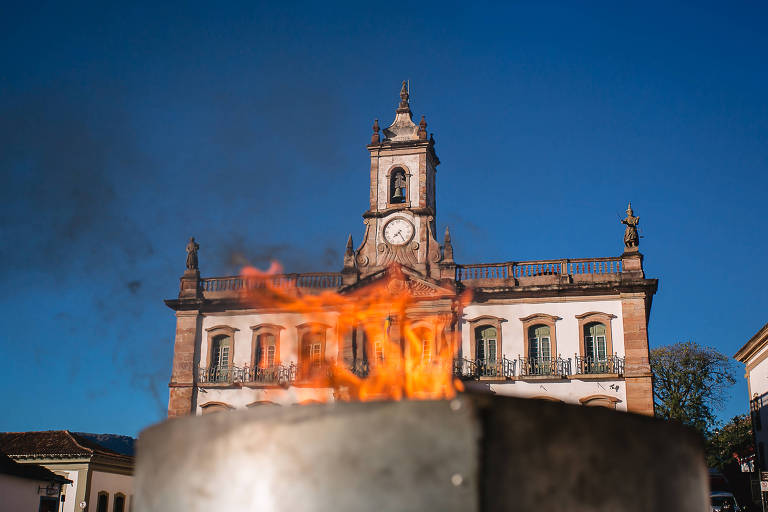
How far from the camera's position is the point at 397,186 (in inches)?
1199

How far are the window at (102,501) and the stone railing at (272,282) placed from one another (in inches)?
321

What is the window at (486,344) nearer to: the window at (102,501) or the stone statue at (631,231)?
the stone statue at (631,231)

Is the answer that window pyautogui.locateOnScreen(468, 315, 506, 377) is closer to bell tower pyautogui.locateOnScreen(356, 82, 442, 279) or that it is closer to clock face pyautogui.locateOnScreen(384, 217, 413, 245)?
bell tower pyautogui.locateOnScreen(356, 82, 442, 279)

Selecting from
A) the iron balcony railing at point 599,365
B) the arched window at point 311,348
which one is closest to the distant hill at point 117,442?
the arched window at point 311,348

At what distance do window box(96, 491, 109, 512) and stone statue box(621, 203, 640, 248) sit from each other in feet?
68.2

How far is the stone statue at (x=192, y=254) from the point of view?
31.1 metres

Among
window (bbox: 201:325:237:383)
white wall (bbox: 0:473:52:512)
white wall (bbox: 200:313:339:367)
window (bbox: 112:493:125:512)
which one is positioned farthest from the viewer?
window (bbox: 112:493:125:512)

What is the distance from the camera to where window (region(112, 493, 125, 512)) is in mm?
30781

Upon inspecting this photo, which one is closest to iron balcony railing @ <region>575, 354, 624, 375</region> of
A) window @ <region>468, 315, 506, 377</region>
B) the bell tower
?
window @ <region>468, 315, 506, 377</region>

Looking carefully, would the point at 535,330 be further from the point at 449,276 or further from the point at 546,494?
the point at 546,494

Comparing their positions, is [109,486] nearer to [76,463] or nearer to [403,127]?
[76,463]

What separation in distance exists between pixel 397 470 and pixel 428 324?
78.5 feet

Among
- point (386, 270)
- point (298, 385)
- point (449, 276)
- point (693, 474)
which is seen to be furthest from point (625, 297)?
point (693, 474)

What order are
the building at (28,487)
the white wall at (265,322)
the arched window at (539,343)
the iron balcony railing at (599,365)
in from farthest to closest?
the white wall at (265,322) → the arched window at (539,343) → the iron balcony railing at (599,365) → the building at (28,487)
